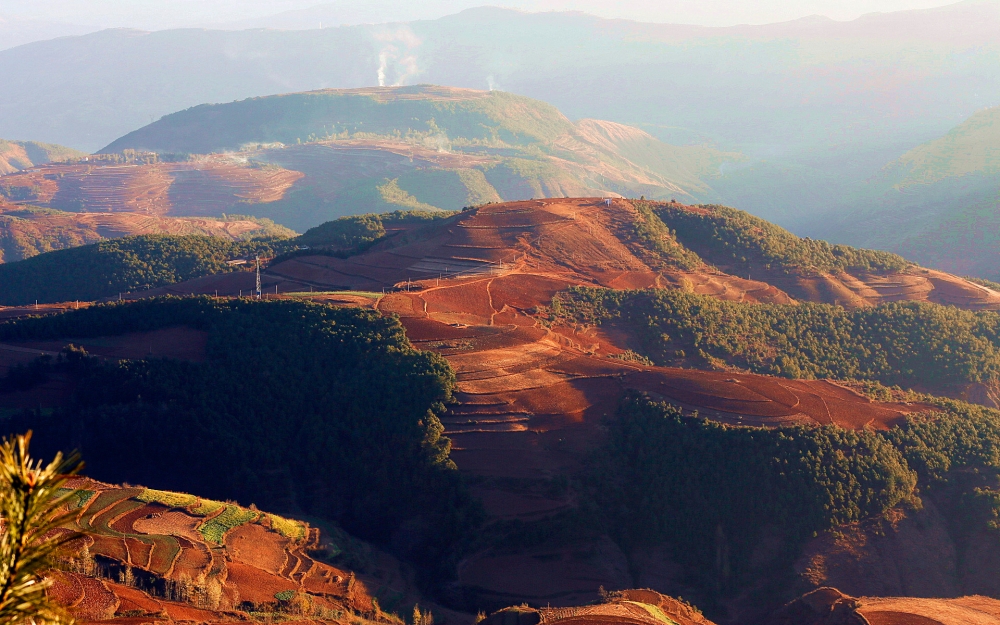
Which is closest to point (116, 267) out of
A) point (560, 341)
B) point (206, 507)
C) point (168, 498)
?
point (560, 341)

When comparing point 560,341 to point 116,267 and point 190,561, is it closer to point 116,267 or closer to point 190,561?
point 190,561

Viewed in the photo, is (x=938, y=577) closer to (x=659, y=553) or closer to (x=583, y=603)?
(x=659, y=553)

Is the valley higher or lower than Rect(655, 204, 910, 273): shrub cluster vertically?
lower

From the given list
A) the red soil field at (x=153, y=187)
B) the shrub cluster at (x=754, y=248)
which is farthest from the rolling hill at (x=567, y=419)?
the red soil field at (x=153, y=187)

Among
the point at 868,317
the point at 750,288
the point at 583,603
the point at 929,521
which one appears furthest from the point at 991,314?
the point at 583,603

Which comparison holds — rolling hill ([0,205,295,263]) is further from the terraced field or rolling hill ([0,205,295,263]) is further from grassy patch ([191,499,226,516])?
the terraced field

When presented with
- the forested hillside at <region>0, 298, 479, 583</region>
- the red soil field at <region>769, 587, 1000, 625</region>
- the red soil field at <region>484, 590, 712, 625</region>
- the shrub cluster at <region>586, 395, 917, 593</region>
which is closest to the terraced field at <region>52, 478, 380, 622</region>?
the forested hillside at <region>0, 298, 479, 583</region>
